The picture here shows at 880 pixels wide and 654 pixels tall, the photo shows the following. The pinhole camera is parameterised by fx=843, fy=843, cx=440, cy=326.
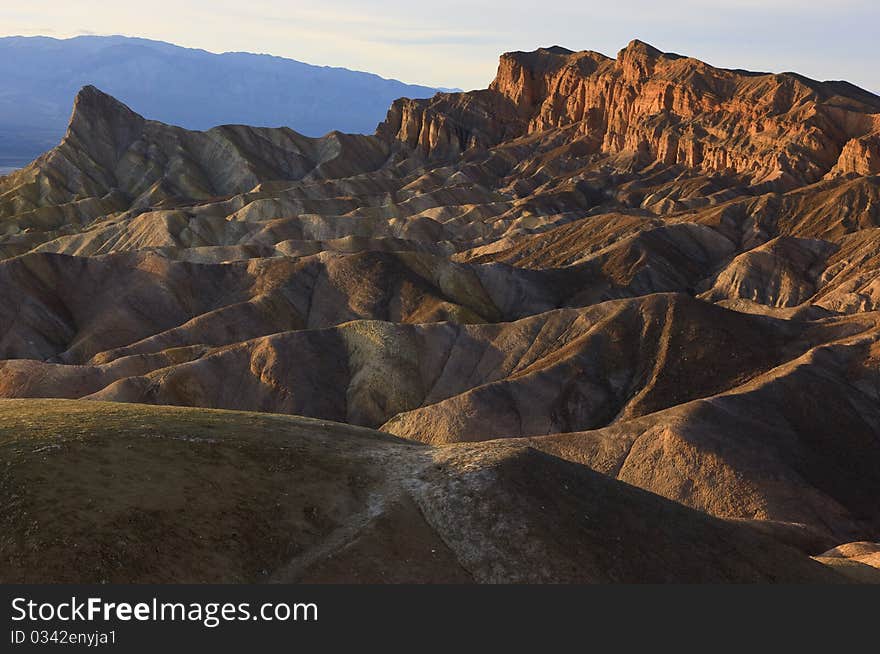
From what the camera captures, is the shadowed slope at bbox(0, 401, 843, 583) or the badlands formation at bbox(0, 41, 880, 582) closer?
the shadowed slope at bbox(0, 401, 843, 583)

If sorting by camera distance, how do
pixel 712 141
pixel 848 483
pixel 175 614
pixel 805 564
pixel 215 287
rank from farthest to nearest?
pixel 712 141, pixel 215 287, pixel 848 483, pixel 805 564, pixel 175 614

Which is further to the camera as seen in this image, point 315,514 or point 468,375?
point 468,375

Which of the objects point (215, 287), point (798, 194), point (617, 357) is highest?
point (798, 194)

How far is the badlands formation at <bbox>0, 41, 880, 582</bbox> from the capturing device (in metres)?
30.5

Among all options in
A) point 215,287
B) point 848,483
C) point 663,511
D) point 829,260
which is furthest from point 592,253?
point 663,511

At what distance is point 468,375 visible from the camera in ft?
265

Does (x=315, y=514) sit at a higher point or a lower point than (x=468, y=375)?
higher

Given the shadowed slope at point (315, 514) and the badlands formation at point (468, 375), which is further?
the badlands formation at point (468, 375)

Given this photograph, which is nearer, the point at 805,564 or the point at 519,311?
the point at 805,564

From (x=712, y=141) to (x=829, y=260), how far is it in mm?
74744

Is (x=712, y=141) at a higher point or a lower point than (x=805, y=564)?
higher

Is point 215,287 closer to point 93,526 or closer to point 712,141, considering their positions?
point 93,526

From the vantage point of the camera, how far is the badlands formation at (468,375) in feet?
100

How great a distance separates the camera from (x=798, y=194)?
5866 inches
